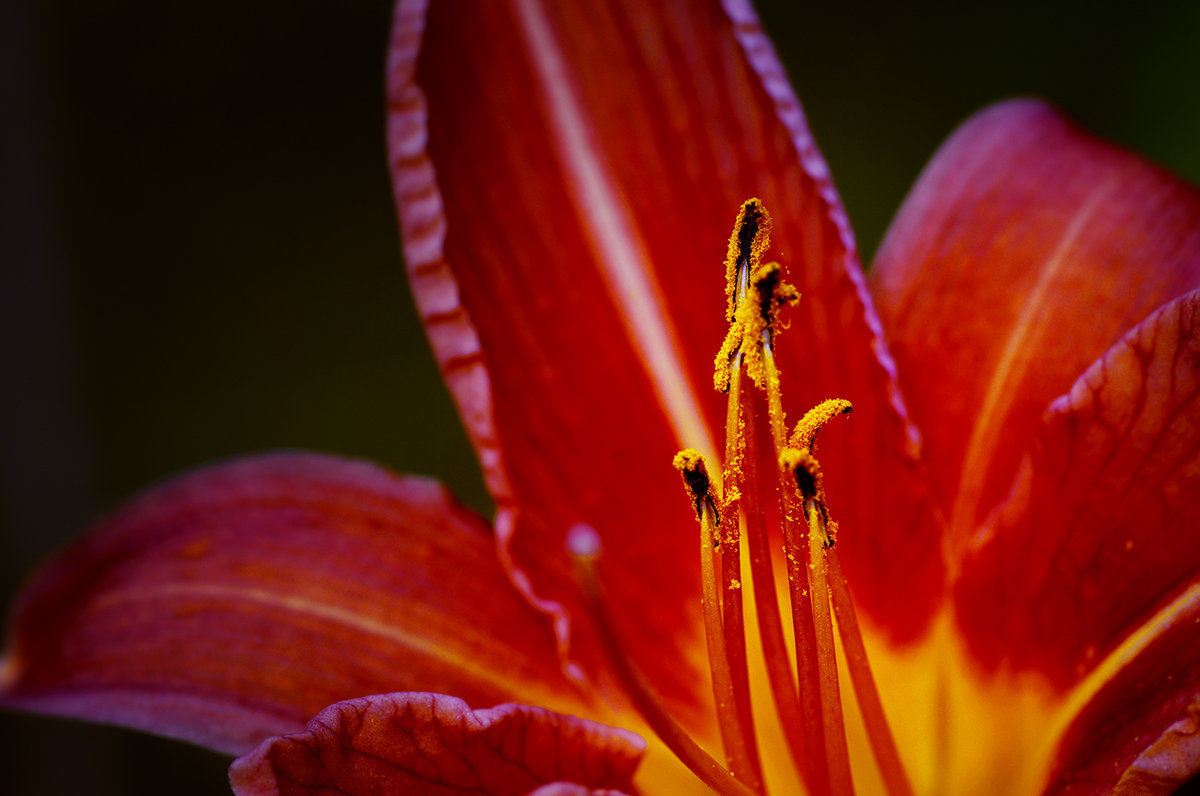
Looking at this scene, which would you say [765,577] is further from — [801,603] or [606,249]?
[606,249]

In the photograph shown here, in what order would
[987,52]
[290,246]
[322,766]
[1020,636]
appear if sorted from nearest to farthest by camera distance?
[322,766] < [1020,636] < [987,52] < [290,246]

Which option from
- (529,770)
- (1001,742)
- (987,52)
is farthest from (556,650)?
(987,52)

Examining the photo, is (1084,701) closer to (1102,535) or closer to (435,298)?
(1102,535)

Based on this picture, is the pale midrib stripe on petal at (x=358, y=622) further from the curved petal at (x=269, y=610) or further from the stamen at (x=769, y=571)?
the stamen at (x=769, y=571)

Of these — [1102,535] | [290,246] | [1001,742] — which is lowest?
[1001,742]

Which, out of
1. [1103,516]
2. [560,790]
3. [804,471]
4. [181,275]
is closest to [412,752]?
[560,790]


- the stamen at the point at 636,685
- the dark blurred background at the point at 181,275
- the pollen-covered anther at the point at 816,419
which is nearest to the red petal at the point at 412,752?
the stamen at the point at 636,685
